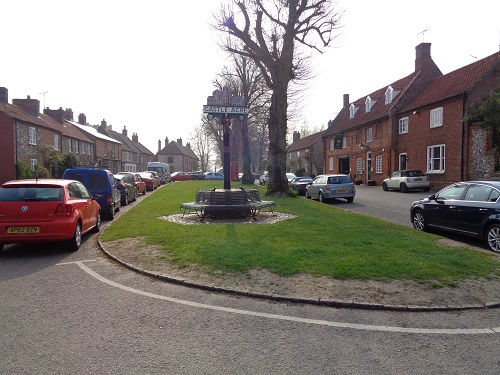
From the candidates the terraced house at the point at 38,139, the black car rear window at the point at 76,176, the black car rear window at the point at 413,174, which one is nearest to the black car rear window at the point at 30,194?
the black car rear window at the point at 76,176

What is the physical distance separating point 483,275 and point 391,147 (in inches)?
1136

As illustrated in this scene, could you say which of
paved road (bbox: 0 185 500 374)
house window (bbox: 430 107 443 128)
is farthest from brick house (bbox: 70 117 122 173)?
paved road (bbox: 0 185 500 374)

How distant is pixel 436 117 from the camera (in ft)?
→ 91.9

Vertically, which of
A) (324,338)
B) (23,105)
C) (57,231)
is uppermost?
(23,105)

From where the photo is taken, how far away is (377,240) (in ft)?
26.6

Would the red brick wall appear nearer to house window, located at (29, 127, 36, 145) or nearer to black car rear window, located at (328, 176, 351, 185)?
house window, located at (29, 127, 36, 145)

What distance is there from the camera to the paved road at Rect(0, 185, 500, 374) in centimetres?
334

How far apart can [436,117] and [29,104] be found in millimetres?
38378

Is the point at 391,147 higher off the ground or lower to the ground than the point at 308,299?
higher

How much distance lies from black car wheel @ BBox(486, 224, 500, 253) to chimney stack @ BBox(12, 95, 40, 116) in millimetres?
41531

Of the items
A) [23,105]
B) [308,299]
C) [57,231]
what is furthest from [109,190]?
[23,105]

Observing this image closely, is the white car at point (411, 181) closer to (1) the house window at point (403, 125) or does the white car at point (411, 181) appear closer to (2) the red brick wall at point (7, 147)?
(1) the house window at point (403, 125)

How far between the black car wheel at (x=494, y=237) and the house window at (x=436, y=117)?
71.5 feet

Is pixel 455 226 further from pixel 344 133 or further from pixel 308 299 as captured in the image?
pixel 344 133
